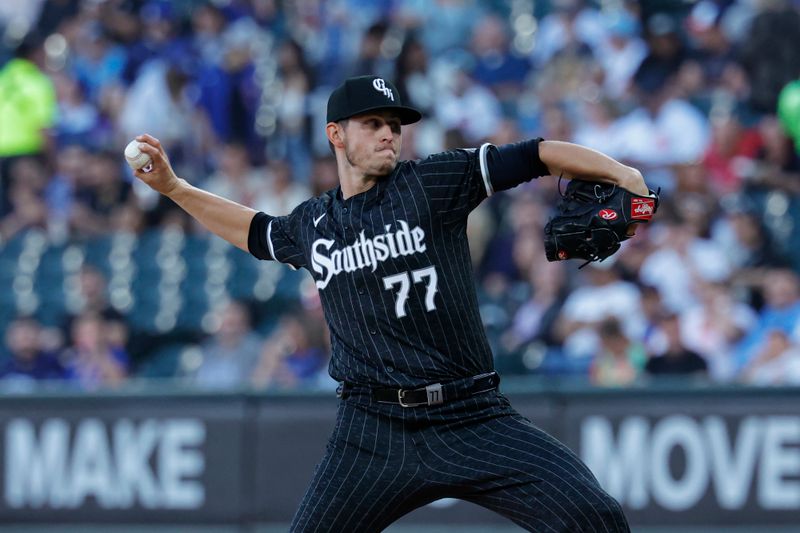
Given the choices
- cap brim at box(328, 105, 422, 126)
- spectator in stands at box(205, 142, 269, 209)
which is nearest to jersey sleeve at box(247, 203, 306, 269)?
cap brim at box(328, 105, 422, 126)

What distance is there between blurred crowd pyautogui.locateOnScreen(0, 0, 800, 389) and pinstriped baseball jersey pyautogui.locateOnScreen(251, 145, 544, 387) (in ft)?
12.3

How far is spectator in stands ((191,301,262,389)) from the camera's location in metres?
10.4

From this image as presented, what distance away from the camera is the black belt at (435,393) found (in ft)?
16.1

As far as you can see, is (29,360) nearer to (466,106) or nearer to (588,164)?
(466,106)

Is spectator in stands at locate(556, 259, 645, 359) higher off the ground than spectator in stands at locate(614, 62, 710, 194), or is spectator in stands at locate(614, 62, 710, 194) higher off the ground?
spectator in stands at locate(614, 62, 710, 194)

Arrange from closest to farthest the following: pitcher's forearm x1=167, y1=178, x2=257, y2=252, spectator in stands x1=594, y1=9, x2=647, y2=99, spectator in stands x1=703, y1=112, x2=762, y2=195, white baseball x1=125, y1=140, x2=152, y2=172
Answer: white baseball x1=125, y1=140, x2=152, y2=172 → pitcher's forearm x1=167, y1=178, x2=257, y2=252 → spectator in stands x1=703, y1=112, x2=762, y2=195 → spectator in stands x1=594, y1=9, x2=647, y2=99

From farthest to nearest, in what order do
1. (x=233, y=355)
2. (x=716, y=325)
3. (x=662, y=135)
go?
(x=662, y=135) < (x=233, y=355) < (x=716, y=325)

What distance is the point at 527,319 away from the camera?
33.7ft

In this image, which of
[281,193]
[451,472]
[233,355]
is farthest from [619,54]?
[451,472]

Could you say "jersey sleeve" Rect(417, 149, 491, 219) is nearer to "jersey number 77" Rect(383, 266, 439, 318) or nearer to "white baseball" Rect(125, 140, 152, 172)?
"jersey number 77" Rect(383, 266, 439, 318)

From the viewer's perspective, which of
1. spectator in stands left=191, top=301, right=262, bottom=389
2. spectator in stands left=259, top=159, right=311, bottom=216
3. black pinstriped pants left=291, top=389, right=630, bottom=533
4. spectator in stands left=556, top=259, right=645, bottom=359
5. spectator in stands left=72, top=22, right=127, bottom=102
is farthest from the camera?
spectator in stands left=72, top=22, right=127, bottom=102

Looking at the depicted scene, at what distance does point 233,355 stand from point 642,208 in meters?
6.21

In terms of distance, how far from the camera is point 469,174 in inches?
195

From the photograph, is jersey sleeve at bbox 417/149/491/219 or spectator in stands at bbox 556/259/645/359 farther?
spectator in stands at bbox 556/259/645/359
